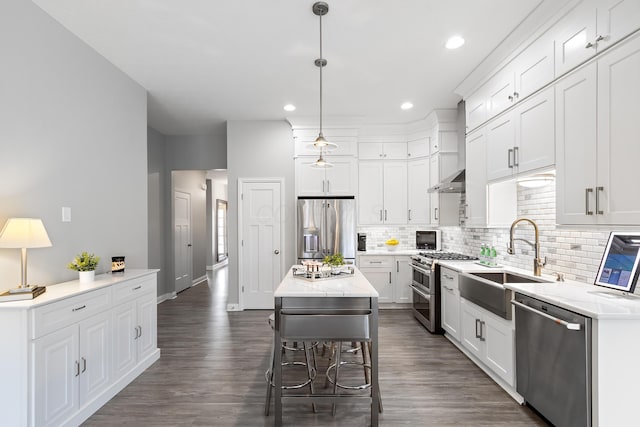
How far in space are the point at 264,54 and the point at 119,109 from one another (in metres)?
1.70

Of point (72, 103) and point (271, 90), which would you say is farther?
point (271, 90)

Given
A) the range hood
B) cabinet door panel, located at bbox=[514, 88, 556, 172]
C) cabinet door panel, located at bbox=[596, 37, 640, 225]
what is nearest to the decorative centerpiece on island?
the range hood

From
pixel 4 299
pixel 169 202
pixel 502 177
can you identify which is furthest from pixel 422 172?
pixel 4 299

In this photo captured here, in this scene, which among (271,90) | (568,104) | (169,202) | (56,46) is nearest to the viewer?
(568,104)

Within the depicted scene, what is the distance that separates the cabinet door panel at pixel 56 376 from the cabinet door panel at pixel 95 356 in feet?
0.22

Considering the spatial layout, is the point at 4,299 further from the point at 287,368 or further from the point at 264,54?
the point at 264,54

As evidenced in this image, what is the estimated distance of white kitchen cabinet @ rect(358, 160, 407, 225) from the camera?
5340 millimetres

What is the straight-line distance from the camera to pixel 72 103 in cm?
276

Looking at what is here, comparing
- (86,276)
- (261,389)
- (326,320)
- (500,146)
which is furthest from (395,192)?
(86,276)

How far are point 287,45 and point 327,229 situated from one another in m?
2.64

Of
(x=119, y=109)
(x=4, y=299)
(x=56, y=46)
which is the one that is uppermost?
(x=56, y=46)

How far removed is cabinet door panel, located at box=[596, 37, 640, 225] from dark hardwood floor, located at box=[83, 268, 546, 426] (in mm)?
1572

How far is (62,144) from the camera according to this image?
265cm

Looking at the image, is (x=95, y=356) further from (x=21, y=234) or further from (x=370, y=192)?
(x=370, y=192)
